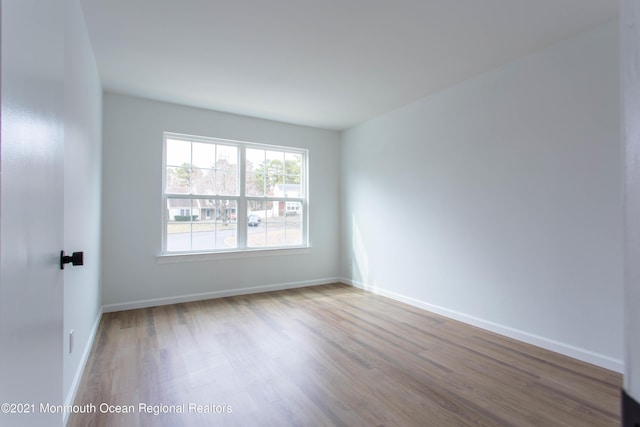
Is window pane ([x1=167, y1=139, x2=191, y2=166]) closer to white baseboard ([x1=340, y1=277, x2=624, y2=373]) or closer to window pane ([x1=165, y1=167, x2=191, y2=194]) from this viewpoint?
window pane ([x1=165, y1=167, x2=191, y2=194])

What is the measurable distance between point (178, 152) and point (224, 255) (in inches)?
59.6

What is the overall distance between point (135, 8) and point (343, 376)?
9.90 ft

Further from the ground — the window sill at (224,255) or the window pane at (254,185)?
the window pane at (254,185)

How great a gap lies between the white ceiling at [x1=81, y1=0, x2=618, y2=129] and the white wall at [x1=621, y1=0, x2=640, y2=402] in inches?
86.7

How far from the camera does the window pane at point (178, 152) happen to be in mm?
4188

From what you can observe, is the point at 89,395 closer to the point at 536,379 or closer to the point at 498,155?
the point at 536,379

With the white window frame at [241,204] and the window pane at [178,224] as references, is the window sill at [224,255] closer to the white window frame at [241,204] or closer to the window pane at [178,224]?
the white window frame at [241,204]

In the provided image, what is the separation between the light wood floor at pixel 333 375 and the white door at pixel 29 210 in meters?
1.04

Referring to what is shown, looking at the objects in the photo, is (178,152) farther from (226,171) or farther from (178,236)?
(178,236)

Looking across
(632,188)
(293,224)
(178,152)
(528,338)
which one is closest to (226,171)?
(178,152)

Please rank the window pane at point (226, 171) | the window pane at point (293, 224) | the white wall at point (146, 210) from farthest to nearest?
1. the window pane at point (293, 224)
2. the window pane at point (226, 171)
3. the white wall at point (146, 210)

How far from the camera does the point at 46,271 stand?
3.46 ft

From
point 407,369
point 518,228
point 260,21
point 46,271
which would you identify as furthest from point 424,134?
point 46,271

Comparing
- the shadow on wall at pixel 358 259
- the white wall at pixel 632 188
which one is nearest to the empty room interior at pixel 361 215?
the white wall at pixel 632 188
